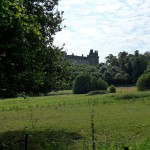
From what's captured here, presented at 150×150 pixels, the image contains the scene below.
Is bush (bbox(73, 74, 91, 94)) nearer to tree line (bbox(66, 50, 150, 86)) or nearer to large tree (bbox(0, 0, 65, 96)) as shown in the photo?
tree line (bbox(66, 50, 150, 86))

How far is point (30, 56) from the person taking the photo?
20438 millimetres

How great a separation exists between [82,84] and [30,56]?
99.1 metres

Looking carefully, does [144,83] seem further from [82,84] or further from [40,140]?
[40,140]

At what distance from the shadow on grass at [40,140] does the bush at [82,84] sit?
9395 cm

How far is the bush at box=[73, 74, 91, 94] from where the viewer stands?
390 feet

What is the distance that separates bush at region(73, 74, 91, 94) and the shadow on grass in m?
93.9

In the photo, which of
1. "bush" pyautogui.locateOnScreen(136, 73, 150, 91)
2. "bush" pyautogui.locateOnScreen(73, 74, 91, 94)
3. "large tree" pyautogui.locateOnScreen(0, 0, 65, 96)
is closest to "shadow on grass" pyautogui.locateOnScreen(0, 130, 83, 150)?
"large tree" pyautogui.locateOnScreen(0, 0, 65, 96)

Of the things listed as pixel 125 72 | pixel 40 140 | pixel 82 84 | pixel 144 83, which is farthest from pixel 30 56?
pixel 125 72

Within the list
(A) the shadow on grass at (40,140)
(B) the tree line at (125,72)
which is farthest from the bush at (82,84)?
(A) the shadow on grass at (40,140)

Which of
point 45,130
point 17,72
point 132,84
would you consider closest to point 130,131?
point 45,130

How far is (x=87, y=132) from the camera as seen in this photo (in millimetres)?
23125

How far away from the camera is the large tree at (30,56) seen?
18.0 m

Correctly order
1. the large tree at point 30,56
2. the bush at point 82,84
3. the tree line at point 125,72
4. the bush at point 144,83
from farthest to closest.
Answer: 1. the tree line at point 125,72
2. the bush at point 82,84
3. the bush at point 144,83
4. the large tree at point 30,56

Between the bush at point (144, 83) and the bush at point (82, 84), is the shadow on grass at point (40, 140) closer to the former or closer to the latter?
the bush at point (144, 83)
